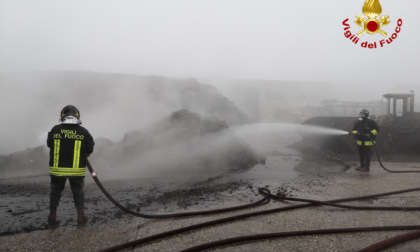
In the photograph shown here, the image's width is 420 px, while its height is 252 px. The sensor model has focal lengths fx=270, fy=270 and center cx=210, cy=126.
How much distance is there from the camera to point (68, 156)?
3.10m

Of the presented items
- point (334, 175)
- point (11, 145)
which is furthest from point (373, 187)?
point (11, 145)

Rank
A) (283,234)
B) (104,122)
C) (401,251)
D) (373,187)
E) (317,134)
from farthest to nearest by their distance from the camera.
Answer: (104,122) < (317,134) < (373,187) < (283,234) < (401,251)

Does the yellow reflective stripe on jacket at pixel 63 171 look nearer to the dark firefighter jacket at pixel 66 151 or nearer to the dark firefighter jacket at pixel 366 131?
the dark firefighter jacket at pixel 66 151

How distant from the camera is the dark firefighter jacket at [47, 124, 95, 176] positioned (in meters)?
3.08

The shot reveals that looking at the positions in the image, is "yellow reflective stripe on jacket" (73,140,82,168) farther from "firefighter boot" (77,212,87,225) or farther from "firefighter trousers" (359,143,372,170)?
"firefighter trousers" (359,143,372,170)

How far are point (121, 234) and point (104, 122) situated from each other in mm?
8766

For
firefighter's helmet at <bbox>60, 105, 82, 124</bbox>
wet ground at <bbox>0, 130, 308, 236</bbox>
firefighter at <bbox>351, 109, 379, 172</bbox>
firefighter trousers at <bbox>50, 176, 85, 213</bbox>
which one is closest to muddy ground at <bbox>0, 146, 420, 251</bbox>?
wet ground at <bbox>0, 130, 308, 236</bbox>

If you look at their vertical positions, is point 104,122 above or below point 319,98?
below

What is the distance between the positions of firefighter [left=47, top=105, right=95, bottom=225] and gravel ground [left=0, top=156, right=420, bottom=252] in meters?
0.29

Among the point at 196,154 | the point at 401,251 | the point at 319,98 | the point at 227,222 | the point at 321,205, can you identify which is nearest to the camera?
the point at 401,251

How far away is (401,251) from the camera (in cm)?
245

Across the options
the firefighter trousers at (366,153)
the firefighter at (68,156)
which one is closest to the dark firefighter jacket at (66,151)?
the firefighter at (68,156)

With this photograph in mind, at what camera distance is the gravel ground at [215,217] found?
8.55 ft

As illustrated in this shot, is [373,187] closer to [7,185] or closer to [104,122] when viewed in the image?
[7,185]
